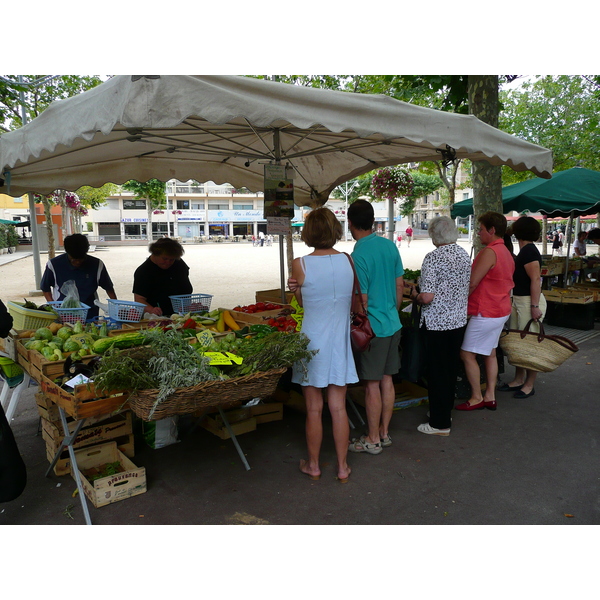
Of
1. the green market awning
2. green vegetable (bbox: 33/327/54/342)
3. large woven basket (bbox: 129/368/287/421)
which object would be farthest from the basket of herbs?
the green market awning

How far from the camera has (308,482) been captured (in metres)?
3.43

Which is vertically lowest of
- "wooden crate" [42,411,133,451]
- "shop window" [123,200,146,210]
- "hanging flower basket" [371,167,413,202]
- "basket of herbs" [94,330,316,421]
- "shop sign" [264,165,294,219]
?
"wooden crate" [42,411,133,451]

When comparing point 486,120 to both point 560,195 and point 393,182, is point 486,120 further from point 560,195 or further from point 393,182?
point 393,182

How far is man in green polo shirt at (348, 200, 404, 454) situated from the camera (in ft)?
11.7

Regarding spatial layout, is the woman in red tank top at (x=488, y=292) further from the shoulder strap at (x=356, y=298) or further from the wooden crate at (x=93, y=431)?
the wooden crate at (x=93, y=431)

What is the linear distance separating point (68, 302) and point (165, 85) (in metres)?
2.38

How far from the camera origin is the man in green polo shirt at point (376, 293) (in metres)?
3.57

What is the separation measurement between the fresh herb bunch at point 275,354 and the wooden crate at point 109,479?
1022mm

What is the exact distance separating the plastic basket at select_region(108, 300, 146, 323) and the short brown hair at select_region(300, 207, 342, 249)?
1.84 meters

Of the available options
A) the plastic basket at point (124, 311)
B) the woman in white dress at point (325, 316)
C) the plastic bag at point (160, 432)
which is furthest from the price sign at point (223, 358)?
the plastic basket at point (124, 311)

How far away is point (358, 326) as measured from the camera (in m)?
3.41

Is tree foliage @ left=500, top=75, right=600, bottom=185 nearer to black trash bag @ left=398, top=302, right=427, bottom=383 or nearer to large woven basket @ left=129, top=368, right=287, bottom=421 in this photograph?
black trash bag @ left=398, top=302, right=427, bottom=383

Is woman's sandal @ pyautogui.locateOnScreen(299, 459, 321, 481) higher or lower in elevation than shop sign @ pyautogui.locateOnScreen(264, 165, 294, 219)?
lower

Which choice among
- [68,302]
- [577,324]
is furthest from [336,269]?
[577,324]
